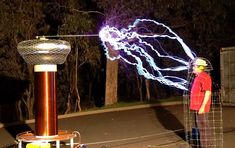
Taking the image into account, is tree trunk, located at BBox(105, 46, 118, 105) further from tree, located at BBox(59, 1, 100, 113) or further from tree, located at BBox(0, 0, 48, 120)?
tree, located at BBox(0, 0, 48, 120)

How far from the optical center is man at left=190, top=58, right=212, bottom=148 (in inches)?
440

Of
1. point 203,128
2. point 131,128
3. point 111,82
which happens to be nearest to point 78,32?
point 111,82

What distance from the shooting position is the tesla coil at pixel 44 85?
782 centimetres

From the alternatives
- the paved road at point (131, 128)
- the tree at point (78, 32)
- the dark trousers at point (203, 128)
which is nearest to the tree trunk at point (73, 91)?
the tree at point (78, 32)

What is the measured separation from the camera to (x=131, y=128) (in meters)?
16.2

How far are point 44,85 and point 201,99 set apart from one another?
14.4 feet

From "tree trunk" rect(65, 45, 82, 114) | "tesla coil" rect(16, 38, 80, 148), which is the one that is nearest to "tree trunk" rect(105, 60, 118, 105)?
"tree trunk" rect(65, 45, 82, 114)

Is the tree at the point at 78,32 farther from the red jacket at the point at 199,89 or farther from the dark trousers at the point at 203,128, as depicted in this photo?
the dark trousers at the point at 203,128

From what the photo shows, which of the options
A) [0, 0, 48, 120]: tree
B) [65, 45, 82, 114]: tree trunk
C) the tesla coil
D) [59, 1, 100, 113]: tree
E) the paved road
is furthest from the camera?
[65, 45, 82, 114]: tree trunk

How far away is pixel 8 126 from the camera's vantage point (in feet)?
61.9

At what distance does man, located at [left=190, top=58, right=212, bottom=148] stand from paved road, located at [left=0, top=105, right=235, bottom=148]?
1007 millimetres

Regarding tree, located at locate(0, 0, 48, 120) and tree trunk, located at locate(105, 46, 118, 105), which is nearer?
tree, located at locate(0, 0, 48, 120)

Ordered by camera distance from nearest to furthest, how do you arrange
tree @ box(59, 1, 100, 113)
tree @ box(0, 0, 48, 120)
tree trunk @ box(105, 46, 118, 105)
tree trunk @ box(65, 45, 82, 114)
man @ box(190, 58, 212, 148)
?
man @ box(190, 58, 212, 148)
tree @ box(59, 1, 100, 113)
tree @ box(0, 0, 48, 120)
tree trunk @ box(105, 46, 118, 105)
tree trunk @ box(65, 45, 82, 114)

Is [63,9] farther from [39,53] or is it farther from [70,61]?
[39,53]
